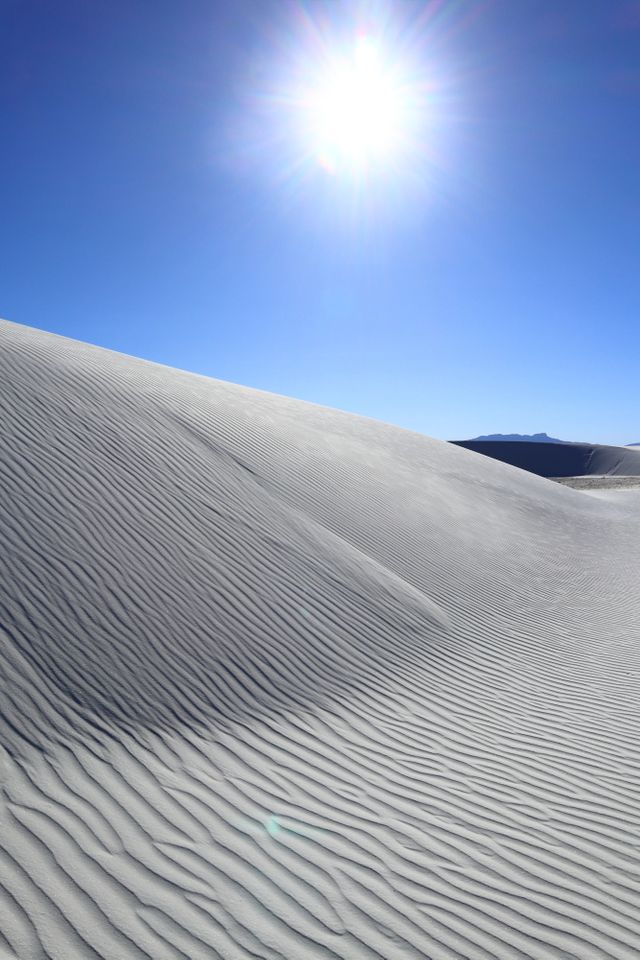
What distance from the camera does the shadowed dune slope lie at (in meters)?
54.2

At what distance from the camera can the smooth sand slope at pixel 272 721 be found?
9.15ft

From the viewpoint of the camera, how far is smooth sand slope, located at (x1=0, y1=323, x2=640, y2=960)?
9.15ft

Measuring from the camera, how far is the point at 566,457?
59.2 metres

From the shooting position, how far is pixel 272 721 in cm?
452

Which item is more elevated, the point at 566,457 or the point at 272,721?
the point at 566,457

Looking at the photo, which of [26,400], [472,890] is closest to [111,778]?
[472,890]

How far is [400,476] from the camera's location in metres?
13.1

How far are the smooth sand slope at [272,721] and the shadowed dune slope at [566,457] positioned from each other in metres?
47.4

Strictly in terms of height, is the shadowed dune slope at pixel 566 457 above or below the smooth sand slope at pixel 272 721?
above

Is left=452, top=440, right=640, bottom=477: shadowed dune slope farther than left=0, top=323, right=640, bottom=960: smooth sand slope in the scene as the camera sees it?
Yes

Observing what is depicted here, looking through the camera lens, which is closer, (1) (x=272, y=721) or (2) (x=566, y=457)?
(1) (x=272, y=721)

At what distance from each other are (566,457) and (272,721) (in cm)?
6014

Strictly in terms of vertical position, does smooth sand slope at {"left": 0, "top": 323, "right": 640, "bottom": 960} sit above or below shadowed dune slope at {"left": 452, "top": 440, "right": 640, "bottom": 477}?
below

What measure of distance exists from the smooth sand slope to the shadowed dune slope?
47.4 meters
